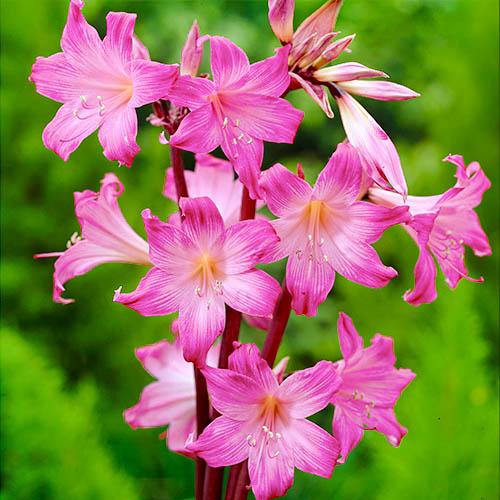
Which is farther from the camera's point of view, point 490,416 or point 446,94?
point 446,94

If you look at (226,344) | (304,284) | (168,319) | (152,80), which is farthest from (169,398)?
(168,319)

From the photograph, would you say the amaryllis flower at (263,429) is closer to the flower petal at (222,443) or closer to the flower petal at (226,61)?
the flower petal at (222,443)

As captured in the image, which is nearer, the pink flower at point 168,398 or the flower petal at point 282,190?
the flower petal at point 282,190

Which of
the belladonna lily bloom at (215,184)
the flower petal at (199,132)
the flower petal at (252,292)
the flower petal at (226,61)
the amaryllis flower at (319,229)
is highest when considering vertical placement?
the flower petal at (226,61)

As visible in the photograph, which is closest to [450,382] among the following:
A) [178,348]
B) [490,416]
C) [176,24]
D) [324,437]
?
[490,416]

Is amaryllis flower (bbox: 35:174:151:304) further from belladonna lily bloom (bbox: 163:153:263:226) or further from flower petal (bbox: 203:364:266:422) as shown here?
flower petal (bbox: 203:364:266:422)

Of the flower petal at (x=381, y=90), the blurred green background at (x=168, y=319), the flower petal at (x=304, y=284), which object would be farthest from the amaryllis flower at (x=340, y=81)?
the blurred green background at (x=168, y=319)

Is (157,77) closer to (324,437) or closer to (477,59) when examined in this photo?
(324,437)
